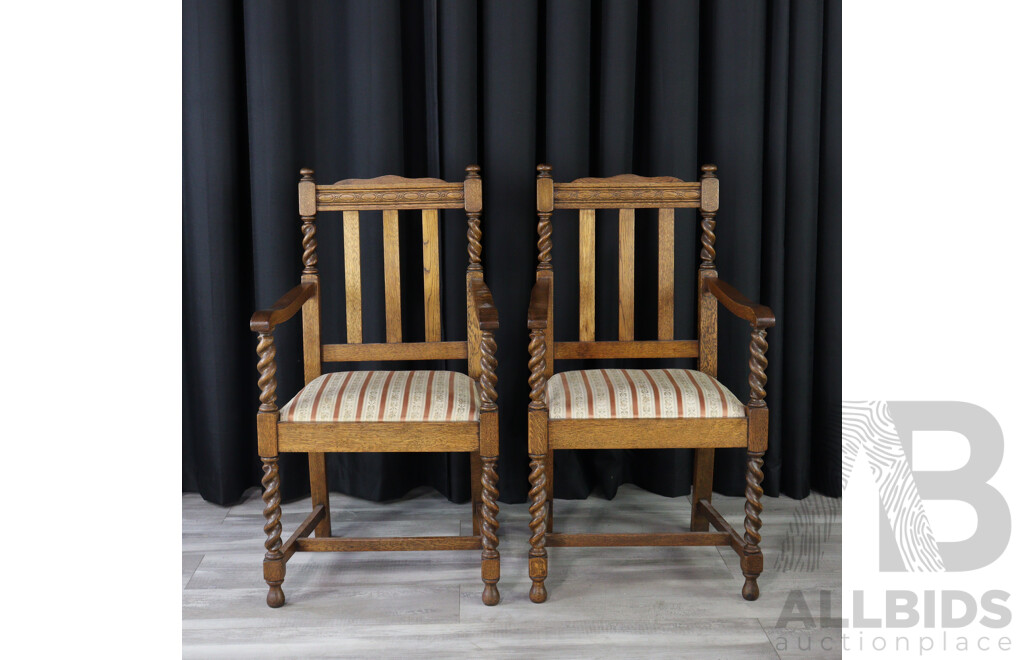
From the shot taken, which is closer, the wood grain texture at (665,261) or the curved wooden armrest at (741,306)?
the curved wooden armrest at (741,306)

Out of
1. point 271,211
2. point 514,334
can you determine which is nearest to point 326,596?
point 514,334

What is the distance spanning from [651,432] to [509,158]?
95cm

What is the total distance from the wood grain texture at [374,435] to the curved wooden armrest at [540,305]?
0.28 m

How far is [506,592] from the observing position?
6.10ft

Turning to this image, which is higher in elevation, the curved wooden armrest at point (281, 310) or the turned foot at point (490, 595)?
the curved wooden armrest at point (281, 310)

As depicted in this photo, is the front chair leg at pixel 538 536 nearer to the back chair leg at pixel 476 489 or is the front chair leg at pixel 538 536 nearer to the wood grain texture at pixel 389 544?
the wood grain texture at pixel 389 544

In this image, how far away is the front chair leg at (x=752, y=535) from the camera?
180cm

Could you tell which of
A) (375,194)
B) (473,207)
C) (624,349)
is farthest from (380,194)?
(624,349)

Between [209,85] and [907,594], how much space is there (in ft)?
7.04

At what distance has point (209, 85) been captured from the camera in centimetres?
220

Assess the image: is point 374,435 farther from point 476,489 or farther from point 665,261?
point 665,261

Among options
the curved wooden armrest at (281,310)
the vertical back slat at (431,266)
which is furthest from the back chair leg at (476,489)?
the curved wooden armrest at (281,310)

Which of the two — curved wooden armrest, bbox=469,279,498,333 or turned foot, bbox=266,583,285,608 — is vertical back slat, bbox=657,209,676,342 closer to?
curved wooden armrest, bbox=469,279,498,333

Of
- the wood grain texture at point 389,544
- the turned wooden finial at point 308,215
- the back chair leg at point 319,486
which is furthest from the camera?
the back chair leg at point 319,486
